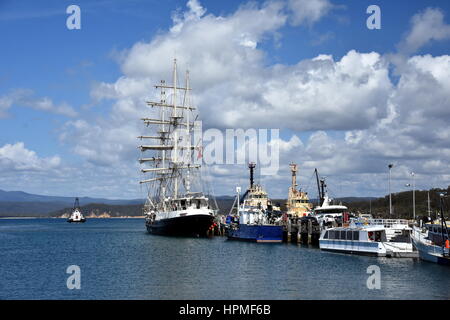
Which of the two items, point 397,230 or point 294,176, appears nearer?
point 397,230

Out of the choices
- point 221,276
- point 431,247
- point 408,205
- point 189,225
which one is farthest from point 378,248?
point 408,205

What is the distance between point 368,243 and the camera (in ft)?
198

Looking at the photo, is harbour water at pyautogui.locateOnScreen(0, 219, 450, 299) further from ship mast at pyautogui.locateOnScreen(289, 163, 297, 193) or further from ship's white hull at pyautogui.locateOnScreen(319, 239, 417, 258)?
ship mast at pyautogui.locateOnScreen(289, 163, 297, 193)

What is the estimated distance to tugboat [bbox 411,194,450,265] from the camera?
4975cm

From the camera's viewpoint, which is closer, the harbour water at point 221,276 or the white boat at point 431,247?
the harbour water at point 221,276

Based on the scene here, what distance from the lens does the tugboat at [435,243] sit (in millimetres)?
49750

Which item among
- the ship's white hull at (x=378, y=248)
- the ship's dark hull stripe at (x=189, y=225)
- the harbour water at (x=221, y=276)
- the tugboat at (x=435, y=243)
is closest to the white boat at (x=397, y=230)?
the tugboat at (x=435, y=243)

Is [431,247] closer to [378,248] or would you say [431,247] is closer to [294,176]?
[378,248]

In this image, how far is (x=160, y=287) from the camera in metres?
40.3

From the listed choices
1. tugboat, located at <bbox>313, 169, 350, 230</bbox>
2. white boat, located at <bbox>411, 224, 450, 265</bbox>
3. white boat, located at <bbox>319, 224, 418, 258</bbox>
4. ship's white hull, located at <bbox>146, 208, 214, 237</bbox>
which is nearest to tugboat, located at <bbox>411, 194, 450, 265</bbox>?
white boat, located at <bbox>411, 224, 450, 265</bbox>

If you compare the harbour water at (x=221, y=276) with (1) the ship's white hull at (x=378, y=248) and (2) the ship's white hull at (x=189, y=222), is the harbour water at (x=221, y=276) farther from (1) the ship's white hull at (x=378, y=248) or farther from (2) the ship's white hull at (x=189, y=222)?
(2) the ship's white hull at (x=189, y=222)

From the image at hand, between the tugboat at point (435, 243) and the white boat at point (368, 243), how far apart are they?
1580 millimetres

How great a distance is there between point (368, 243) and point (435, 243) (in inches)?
333

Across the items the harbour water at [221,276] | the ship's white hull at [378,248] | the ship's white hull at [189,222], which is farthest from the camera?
the ship's white hull at [189,222]
